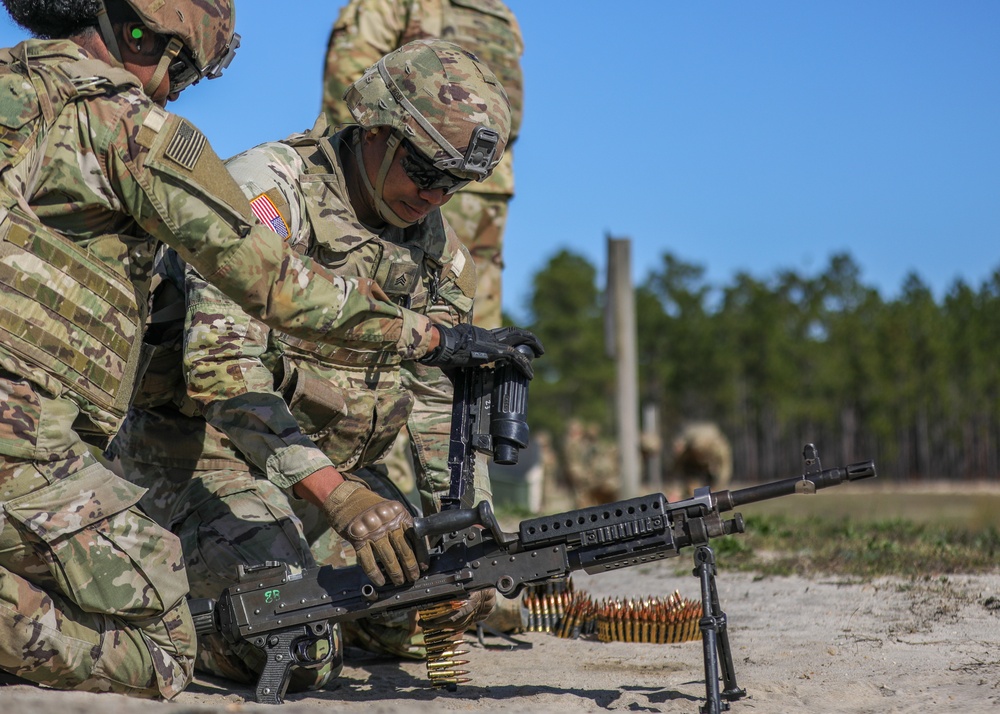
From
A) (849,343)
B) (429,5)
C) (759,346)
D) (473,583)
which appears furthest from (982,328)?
(473,583)

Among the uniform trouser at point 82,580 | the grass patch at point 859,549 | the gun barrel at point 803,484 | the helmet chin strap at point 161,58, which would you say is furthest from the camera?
the grass patch at point 859,549

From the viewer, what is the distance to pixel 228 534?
4.15 metres

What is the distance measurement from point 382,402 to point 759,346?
50518mm

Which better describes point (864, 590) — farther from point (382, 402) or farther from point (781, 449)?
point (781, 449)

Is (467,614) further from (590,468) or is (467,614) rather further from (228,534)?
(590,468)

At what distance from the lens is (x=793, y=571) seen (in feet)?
19.5

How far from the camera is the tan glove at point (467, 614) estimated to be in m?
4.25

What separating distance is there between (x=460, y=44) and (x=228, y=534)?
13.3 ft

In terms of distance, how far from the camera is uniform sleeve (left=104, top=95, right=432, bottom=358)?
10.5 ft

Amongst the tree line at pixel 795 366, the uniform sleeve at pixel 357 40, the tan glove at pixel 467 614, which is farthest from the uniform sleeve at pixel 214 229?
the tree line at pixel 795 366

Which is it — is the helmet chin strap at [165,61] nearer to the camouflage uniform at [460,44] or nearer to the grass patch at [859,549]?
the camouflage uniform at [460,44]

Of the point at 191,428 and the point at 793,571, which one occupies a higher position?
the point at 191,428

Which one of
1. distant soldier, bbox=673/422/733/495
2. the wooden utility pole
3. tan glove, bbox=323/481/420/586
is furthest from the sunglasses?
distant soldier, bbox=673/422/733/495

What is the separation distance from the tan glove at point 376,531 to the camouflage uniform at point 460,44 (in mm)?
3329
